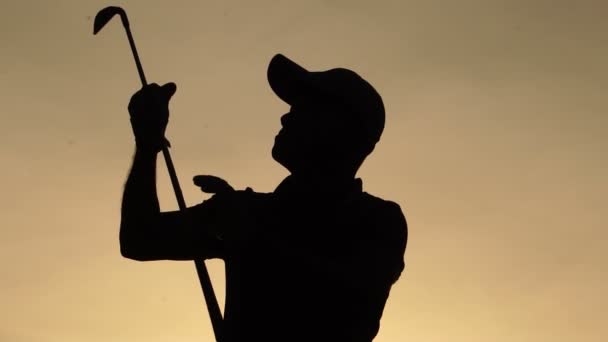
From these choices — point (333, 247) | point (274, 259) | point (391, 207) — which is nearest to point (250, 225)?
point (274, 259)

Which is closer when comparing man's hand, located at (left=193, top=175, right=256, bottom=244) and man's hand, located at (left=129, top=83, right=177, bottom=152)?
man's hand, located at (left=193, top=175, right=256, bottom=244)

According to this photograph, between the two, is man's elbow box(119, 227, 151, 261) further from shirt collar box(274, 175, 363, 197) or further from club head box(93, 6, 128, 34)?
club head box(93, 6, 128, 34)

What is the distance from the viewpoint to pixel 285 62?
4.23 m

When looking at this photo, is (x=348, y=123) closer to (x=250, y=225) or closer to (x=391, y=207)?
(x=391, y=207)

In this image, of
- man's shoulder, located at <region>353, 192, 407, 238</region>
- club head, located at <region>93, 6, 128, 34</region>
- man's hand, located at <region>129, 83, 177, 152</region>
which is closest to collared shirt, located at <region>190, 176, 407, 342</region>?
man's shoulder, located at <region>353, 192, 407, 238</region>

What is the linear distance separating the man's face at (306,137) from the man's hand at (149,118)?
587mm

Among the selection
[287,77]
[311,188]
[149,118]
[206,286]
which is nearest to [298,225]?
[311,188]

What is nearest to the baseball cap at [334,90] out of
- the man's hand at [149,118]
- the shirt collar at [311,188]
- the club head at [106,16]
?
the shirt collar at [311,188]

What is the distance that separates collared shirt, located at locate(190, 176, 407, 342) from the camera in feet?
12.4

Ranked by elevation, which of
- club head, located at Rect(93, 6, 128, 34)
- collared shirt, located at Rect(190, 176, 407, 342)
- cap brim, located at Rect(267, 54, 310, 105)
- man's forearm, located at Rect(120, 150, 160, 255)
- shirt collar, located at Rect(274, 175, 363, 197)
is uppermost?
club head, located at Rect(93, 6, 128, 34)

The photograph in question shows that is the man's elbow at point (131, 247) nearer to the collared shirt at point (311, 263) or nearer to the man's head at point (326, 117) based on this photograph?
the collared shirt at point (311, 263)

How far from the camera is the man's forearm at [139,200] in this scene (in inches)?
165

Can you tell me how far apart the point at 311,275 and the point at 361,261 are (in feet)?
0.80

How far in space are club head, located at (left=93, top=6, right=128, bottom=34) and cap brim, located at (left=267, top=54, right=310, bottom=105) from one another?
90 cm
